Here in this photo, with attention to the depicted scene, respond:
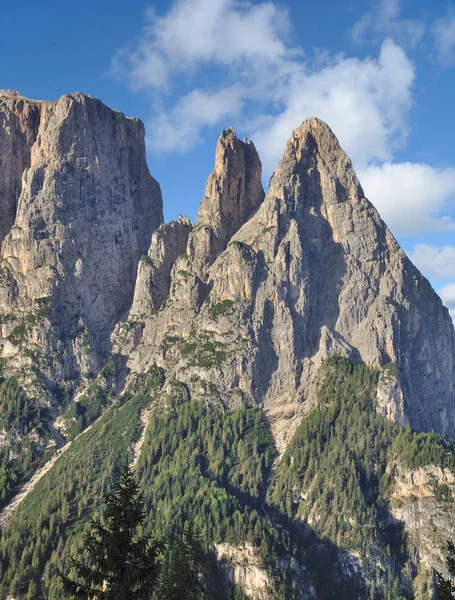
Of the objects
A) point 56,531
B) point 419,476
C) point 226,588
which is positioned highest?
point 419,476

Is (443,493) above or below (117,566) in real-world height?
above

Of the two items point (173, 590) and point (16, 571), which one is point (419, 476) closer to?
point (16, 571)

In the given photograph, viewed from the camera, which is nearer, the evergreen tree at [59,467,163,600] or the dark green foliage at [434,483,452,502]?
the evergreen tree at [59,467,163,600]

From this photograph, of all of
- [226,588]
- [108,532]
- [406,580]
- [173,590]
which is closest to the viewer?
[108,532]

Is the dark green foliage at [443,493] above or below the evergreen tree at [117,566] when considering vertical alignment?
above

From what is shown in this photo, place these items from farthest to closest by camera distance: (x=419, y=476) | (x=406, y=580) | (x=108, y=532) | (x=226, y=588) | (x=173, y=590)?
(x=419, y=476) < (x=406, y=580) < (x=226, y=588) < (x=173, y=590) < (x=108, y=532)

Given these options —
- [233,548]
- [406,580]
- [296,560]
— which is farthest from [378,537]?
[233,548]

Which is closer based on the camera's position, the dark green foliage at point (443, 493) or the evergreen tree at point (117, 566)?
the evergreen tree at point (117, 566)

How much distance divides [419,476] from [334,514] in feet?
90.8

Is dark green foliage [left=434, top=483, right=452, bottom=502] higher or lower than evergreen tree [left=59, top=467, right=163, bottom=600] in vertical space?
higher

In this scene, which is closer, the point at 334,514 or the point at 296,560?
the point at 296,560

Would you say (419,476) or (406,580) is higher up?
(419,476)

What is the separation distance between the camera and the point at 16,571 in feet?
568

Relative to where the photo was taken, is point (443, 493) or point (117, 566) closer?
point (117, 566)
